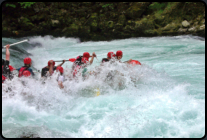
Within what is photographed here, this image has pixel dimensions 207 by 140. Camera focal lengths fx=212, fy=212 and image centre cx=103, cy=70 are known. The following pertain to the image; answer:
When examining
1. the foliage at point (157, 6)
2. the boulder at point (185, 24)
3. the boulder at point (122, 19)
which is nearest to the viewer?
the boulder at point (185, 24)

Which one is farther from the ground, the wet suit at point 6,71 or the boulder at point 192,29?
the boulder at point 192,29

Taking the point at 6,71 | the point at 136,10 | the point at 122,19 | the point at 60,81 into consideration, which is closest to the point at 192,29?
the point at 136,10

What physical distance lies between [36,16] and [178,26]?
9.99 meters

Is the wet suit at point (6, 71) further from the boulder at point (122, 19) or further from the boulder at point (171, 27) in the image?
the boulder at point (122, 19)

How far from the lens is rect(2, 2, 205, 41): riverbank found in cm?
1292

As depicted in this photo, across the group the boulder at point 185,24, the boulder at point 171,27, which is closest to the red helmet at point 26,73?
the boulder at point 171,27

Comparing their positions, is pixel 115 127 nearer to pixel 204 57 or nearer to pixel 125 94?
pixel 125 94

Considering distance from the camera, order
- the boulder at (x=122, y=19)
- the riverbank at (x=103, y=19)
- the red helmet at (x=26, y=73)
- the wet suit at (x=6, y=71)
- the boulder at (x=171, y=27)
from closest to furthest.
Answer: the wet suit at (x=6, y=71), the red helmet at (x=26, y=73), the boulder at (x=171, y=27), the riverbank at (x=103, y=19), the boulder at (x=122, y=19)

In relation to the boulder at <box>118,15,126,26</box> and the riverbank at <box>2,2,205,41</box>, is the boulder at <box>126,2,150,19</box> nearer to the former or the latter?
the riverbank at <box>2,2,205,41</box>

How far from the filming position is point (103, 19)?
1500cm

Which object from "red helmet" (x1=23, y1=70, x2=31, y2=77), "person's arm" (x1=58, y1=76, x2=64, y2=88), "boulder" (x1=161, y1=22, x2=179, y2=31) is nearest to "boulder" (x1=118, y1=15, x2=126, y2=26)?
"boulder" (x1=161, y1=22, x2=179, y2=31)

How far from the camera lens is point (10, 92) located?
4727 millimetres

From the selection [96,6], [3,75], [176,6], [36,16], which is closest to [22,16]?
[36,16]

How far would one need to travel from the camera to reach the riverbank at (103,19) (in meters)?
12.9
